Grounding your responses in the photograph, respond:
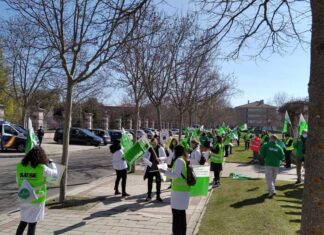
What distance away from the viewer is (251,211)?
35.0 ft

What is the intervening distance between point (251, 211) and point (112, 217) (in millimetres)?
3247

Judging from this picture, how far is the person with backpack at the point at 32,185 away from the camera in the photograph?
6566mm

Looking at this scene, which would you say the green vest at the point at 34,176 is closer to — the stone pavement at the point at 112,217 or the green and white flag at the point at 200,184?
the stone pavement at the point at 112,217

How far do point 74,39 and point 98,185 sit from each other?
5.63 metres

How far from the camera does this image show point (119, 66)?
2181cm

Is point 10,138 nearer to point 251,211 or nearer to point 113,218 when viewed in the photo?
point 113,218

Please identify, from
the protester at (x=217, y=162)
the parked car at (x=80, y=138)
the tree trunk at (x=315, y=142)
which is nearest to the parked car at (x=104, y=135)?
the parked car at (x=80, y=138)

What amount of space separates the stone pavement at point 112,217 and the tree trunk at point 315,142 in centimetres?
525

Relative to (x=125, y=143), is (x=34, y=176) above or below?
below

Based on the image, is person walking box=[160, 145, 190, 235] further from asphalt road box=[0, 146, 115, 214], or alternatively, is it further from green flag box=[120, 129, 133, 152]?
green flag box=[120, 129, 133, 152]

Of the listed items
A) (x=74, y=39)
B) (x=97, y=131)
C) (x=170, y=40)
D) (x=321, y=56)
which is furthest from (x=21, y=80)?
(x=321, y=56)

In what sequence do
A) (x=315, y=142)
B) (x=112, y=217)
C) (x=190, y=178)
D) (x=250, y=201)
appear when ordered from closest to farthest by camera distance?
(x=315, y=142) → (x=190, y=178) → (x=112, y=217) → (x=250, y=201)

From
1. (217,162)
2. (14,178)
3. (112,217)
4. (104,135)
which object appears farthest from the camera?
(104,135)

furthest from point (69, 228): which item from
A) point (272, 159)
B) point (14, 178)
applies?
point (14, 178)
